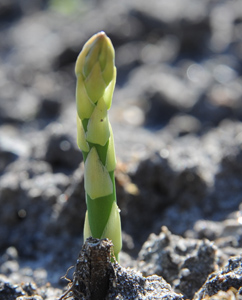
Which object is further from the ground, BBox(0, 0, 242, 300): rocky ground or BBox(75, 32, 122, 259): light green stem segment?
BBox(0, 0, 242, 300): rocky ground

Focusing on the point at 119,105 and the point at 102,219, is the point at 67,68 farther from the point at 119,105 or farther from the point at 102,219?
the point at 102,219

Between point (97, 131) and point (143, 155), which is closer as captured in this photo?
point (97, 131)

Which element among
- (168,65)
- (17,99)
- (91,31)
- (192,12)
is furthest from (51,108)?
(192,12)

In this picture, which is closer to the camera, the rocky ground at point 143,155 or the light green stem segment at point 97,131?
the light green stem segment at point 97,131

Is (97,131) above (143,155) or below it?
below

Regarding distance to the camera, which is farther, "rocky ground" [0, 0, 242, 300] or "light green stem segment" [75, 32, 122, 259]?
"rocky ground" [0, 0, 242, 300]
